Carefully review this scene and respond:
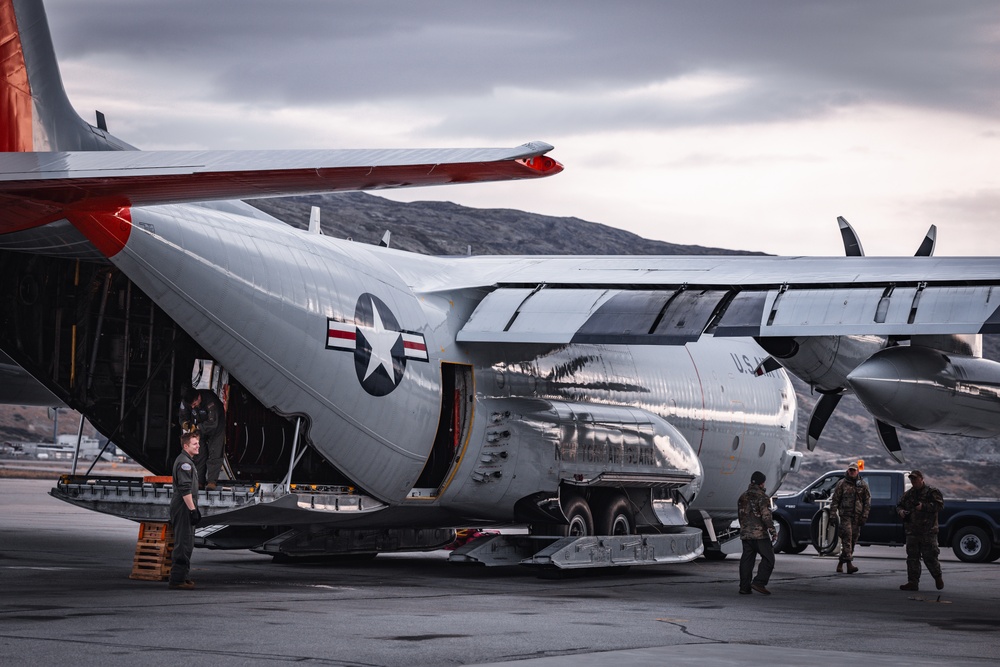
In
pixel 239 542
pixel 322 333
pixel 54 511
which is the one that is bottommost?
pixel 54 511

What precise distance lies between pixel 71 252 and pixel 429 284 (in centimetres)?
555

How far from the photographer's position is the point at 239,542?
16.9 meters

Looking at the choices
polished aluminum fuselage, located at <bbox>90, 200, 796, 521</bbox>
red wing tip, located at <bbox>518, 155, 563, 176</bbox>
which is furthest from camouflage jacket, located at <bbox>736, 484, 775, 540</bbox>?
red wing tip, located at <bbox>518, 155, 563, 176</bbox>

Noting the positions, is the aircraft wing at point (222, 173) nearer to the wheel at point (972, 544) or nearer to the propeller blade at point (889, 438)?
the propeller blade at point (889, 438)

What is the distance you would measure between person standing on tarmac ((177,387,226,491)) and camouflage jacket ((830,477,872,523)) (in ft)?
37.1

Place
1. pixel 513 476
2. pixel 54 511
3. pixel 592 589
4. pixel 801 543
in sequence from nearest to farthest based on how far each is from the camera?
pixel 592 589
pixel 513 476
pixel 801 543
pixel 54 511

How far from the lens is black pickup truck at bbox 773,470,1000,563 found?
25.7m

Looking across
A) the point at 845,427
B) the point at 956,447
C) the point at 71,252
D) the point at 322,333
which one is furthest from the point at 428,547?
the point at 956,447

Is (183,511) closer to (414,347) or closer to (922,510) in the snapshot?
(414,347)

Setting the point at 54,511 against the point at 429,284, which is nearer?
the point at 429,284

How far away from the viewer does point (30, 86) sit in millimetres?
11797

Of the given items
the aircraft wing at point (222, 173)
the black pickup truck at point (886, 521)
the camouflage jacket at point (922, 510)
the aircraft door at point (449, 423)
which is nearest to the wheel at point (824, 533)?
the black pickup truck at point (886, 521)

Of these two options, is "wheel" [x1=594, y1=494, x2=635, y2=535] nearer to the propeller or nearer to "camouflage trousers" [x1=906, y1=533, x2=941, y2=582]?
the propeller

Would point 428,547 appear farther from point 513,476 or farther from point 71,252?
point 71,252
